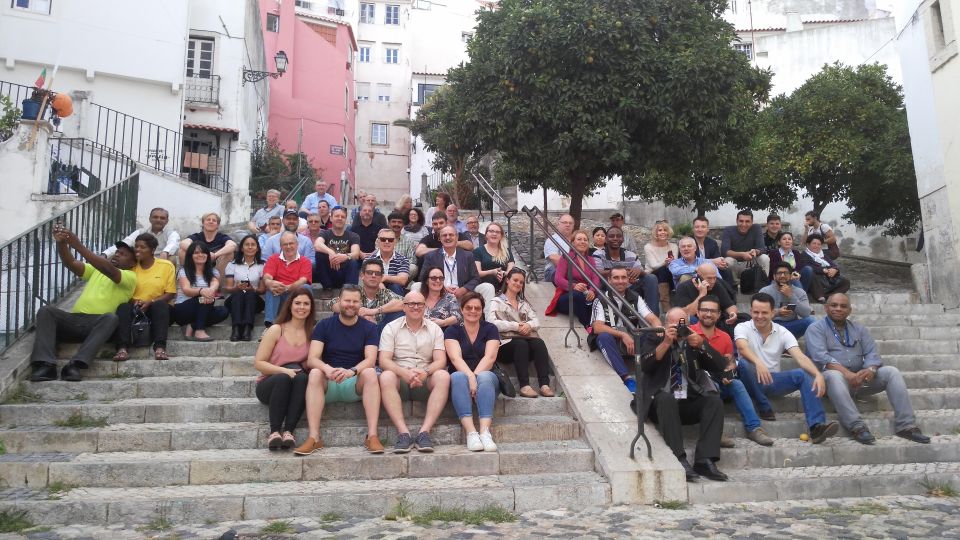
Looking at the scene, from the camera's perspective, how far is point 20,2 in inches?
624

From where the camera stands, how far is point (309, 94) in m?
31.5

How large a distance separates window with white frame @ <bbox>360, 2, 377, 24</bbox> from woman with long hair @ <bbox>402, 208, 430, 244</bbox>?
3447 cm

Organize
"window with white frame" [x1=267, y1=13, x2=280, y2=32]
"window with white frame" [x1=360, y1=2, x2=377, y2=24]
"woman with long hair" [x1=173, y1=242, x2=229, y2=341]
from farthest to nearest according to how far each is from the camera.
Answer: "window with white frame" [x1=360, y1=2, x2=377, y2=24]
"window with white frame" [x1=267, y1=13, x2=280, y2=32]
"woman with long hair" [x1=173, y1=242, x2=229, y2=341]

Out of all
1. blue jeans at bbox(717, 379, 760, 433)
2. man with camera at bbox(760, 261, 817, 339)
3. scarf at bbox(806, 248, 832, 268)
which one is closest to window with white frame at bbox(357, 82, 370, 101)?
scarf at bbox(806, 248, 832, 268)

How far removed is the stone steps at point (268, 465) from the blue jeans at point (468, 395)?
12.0 inches

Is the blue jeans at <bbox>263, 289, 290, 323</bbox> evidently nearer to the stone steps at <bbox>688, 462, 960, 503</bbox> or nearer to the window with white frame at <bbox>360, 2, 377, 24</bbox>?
the stone steps at <bbox>688, 462, 960, 503</bbox>

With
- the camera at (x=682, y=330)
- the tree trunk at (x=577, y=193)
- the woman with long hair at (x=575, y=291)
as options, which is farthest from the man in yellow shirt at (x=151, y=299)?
the tree trunk at (x=577, y=193)

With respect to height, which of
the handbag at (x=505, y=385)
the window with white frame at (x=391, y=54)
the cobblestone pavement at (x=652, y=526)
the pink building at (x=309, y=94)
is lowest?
the cobblestone pavement at (x=652, y=526)

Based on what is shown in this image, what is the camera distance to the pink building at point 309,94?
29797 millimetres

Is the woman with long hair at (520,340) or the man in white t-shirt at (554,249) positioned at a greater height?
the man in white t-shirt at (554,249)

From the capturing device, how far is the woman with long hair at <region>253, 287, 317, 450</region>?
5254 millimetres

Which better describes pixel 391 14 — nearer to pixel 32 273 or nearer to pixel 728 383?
pixel 32 273

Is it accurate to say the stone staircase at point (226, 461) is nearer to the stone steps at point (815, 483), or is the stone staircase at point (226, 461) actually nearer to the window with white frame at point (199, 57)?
the stone steps at point (815, 483)

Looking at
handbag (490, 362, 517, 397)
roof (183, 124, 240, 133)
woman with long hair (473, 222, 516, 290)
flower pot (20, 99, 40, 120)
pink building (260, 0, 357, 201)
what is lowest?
handbag (490, 362, 517, 397)
